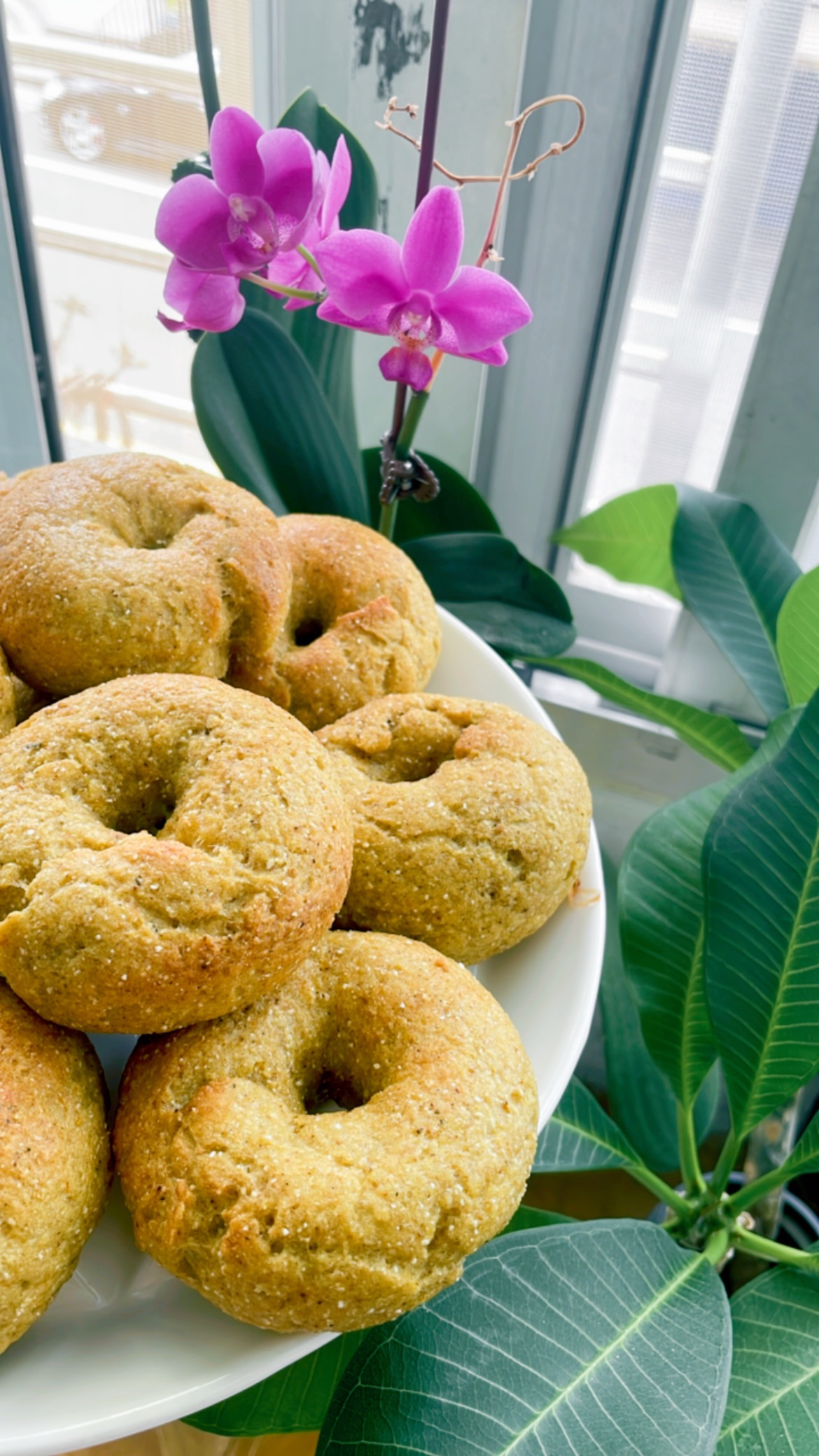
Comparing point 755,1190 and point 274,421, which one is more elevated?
point 274,421

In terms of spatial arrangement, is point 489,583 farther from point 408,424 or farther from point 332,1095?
Answer: point 332,1095

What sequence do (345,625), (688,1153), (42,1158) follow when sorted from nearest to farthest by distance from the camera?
(42,1158), (345,625), (688,1153)

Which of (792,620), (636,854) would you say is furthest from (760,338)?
(636,854)

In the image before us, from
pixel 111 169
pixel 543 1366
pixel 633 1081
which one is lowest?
pixel 633 1081

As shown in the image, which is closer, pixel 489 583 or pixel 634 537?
pixel 489 583

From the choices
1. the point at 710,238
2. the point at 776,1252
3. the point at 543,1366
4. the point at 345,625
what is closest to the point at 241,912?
the point at 345,625

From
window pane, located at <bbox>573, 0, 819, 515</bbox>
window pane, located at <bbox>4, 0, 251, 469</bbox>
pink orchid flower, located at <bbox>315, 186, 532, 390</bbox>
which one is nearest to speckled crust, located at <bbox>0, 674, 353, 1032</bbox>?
pink orchid flower, located at <bbox>315, 186, 532, 390</bbox>
